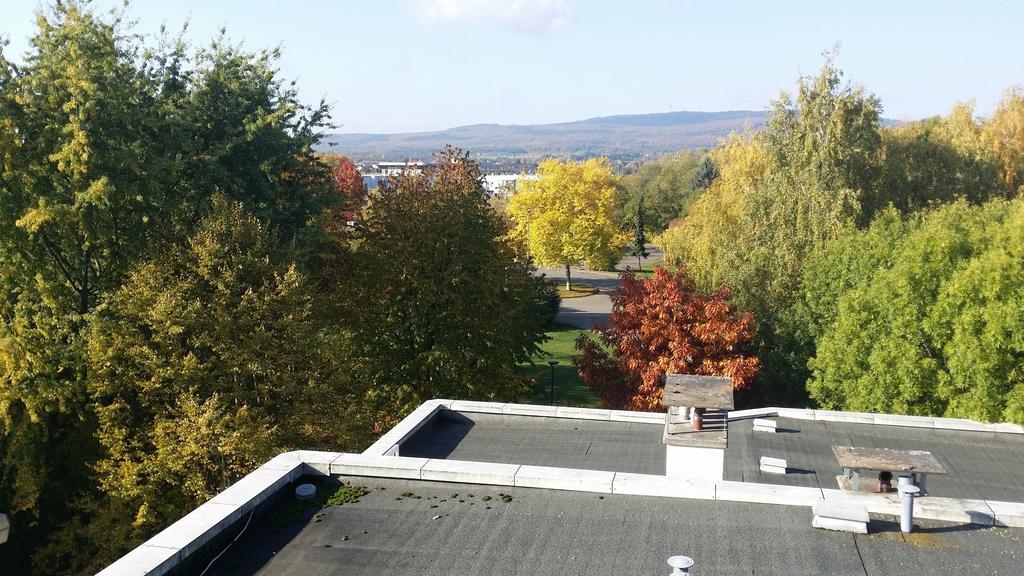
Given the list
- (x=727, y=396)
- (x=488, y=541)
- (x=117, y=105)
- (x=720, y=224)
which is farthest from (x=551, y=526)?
(x=720, y=224)

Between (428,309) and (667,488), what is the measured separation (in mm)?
14560

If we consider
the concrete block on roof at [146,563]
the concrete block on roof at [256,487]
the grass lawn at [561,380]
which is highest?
the concrete block on roof at [146,563]

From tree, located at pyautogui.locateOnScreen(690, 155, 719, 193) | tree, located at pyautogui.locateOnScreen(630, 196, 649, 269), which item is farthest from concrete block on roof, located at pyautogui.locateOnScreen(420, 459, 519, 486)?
tree, located at pyautogui.locateOnScreen(690, 155, 719, 193)

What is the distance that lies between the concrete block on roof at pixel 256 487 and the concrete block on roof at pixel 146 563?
1443 millimetres

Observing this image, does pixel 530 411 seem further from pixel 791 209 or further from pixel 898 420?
pixel 791 209

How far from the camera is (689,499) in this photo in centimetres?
1118

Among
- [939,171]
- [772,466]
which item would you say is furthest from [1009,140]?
[772,466]

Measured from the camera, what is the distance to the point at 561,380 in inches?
1505

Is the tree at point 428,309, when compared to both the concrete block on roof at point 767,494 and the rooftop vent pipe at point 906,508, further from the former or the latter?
the rooftop vent pipe at point 906,508

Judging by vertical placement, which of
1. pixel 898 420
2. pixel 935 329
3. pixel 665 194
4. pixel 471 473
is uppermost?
pixel 471 473

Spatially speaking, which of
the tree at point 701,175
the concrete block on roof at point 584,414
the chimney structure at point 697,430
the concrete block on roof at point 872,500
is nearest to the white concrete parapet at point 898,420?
the concrete block on roof at point 584,414

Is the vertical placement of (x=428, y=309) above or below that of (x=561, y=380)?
above

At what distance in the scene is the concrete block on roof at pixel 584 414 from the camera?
18422 millimetres

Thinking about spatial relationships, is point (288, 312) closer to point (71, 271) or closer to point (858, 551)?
point (71, 271)
